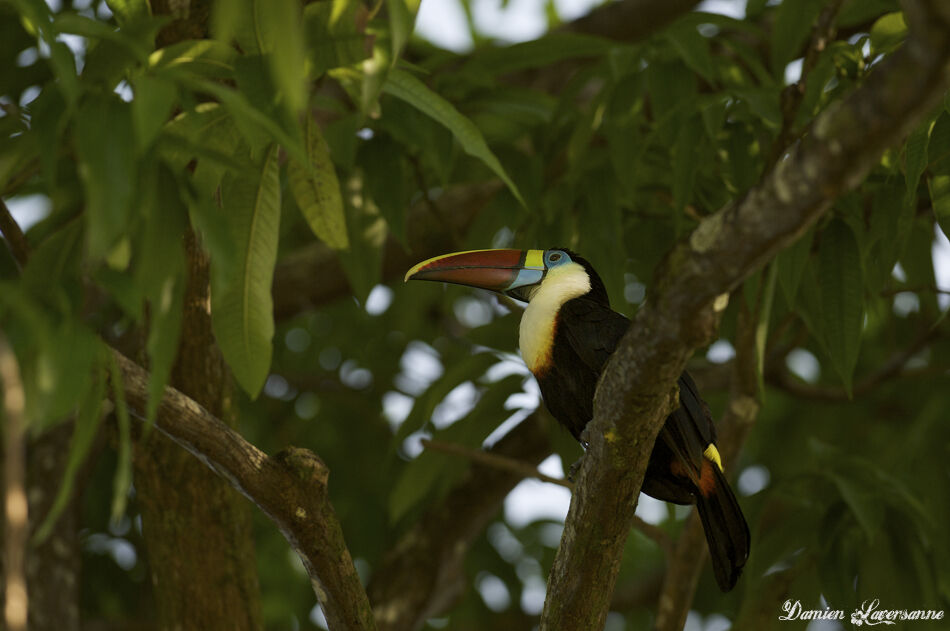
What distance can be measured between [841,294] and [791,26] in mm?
917

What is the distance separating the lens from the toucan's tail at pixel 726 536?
3.23 meters

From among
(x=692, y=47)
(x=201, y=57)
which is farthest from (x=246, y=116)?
(x=692, y=47)

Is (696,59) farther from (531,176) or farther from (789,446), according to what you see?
(789,446)

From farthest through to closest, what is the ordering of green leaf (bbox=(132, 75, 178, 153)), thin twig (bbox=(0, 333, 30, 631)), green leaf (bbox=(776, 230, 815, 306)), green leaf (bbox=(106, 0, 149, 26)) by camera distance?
green leaf (bbox=(776, 230, 815, 306))
green leaf (bbox=(106, 0, 149, 26))
green leaf (bbox=(132, 75, 178, 153))
thin twig (bbox=(0, 333, 30, 631))

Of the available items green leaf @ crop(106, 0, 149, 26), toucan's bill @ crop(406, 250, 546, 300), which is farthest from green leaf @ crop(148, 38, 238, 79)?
toucan's bill @ crop(406, 250, 546, 300)

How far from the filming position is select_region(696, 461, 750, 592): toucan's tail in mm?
3227

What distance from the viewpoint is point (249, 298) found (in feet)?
8.23

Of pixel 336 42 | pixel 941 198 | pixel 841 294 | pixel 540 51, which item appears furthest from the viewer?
pixel 540 51

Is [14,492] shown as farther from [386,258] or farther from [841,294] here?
[386,258]

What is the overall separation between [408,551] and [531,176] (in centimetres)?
175

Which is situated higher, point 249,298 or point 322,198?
point 322,198

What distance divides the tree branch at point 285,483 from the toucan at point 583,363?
933mm

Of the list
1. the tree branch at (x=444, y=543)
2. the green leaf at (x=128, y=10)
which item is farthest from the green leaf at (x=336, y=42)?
the tree branch at (x=444, y=543)

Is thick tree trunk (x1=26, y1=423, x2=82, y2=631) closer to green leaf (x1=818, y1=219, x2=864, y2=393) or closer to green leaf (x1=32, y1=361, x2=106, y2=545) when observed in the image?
green leaf (x1=32, y1=361, x2=106, y2=545)
